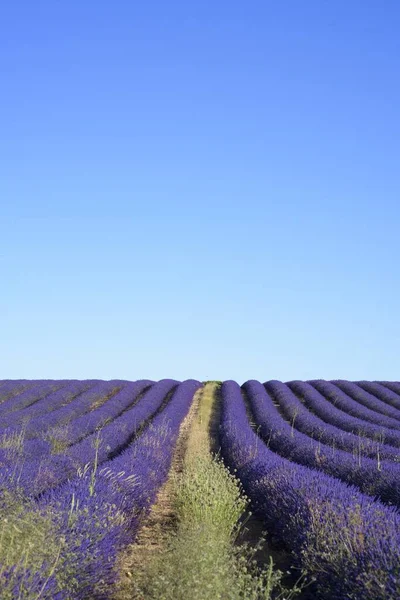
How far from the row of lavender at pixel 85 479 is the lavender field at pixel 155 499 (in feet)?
0.07

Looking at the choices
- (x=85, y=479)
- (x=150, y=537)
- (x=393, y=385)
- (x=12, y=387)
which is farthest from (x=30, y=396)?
(x=85, y=479)

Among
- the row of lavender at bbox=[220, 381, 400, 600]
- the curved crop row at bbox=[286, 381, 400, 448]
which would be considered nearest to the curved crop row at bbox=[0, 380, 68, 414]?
the row of lavender at bbox=[220, 381, 400, 600]

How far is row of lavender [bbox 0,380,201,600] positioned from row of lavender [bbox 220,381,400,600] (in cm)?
163

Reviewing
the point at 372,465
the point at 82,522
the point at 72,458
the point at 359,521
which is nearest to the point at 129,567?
the point at 82,522

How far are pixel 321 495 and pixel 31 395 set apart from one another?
20124 millimetres

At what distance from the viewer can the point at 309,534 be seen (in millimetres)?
5957

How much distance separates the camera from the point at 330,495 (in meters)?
6.95

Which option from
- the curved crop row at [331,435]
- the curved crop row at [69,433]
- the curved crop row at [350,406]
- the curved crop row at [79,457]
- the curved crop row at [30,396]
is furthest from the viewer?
the curved crop row at [30,396]

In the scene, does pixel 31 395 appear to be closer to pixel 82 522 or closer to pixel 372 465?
pixel 372 465

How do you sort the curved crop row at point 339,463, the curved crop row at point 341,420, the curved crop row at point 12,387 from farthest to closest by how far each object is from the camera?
the curved crop row at point 12,387
the curved crop row at point 341,420
the curved crop row at point 339,463

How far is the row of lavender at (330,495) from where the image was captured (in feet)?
16.2

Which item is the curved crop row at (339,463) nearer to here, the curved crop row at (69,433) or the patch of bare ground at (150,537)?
the patch of bare ground at (150,537)

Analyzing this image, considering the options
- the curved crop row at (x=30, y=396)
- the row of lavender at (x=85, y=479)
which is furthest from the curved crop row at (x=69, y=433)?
the curved crop row at (x=30, y=396)

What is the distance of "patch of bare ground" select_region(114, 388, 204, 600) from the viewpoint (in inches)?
240
